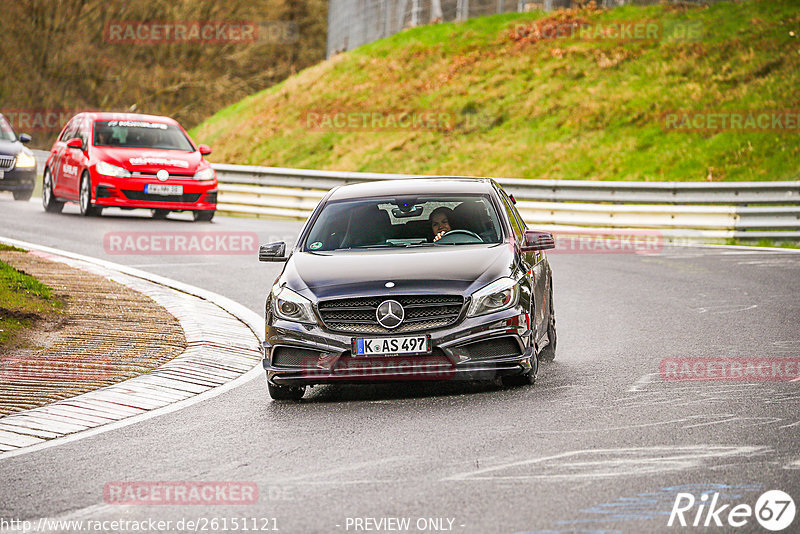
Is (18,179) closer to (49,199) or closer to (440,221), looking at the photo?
(49,199)

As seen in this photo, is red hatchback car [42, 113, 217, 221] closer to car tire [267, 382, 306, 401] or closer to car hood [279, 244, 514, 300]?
car hood [279, 244, 514, 300]

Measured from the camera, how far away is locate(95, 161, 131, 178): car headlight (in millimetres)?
22531

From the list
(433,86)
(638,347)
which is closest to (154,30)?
(433,86)

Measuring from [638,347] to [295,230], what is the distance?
40.6 ft

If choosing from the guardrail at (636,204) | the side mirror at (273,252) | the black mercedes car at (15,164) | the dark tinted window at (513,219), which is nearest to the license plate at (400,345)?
the side mirror at (273,252)

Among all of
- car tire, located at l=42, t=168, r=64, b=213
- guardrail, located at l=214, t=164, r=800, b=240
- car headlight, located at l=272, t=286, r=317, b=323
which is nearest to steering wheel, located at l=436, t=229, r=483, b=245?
car headlight, located at l=272, t=286, r=317, b=323

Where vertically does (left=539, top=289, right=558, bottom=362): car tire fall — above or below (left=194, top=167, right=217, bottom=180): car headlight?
below

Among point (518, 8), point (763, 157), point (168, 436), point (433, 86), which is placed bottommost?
point (168, 436)

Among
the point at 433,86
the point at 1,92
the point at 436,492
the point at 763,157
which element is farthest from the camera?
the point at 1,92

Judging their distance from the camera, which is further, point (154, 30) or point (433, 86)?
point (154, 30)

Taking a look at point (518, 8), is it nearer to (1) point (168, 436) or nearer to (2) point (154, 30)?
(2) point (154, 30)

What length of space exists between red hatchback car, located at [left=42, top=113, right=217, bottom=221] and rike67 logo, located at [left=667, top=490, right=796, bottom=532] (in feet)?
58.3

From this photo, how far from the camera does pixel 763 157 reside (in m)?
29.0

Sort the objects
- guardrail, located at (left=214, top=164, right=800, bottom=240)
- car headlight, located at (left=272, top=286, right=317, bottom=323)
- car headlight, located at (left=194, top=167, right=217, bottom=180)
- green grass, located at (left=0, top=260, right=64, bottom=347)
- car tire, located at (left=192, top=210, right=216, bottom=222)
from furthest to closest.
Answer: car tire, located at (left=192, top=210, right=216, bottom=222) → car headlight, located at (left=194, top=167, right=217, bottom=180) → guardrail, located at (left=214, top=164, right=800, bottom=240) → green grass, located at (left=0, top=260, right=64, bottom=347) → car headlight, located at (left=272, top=286, right=317, bottom=323)
